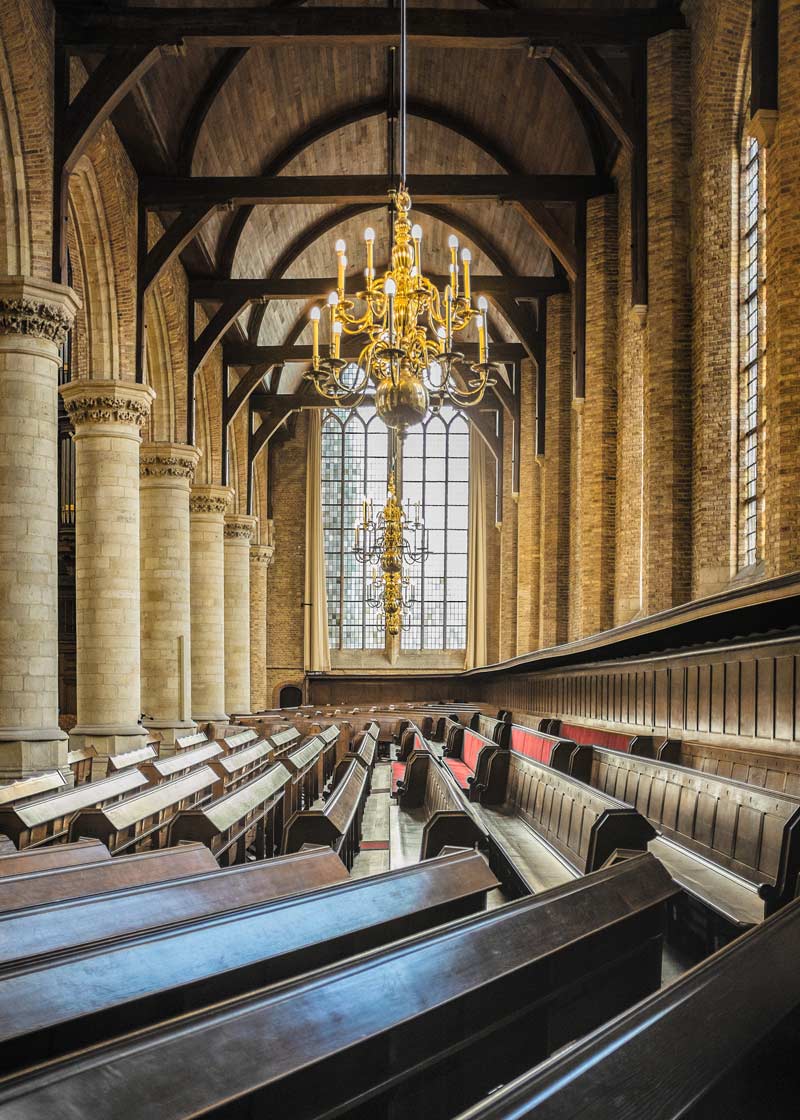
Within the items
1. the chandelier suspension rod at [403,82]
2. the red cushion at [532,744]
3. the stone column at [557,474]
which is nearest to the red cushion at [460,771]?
the red cushion at [532,744]

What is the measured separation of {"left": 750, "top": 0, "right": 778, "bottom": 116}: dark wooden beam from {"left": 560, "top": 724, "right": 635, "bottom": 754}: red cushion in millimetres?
5021

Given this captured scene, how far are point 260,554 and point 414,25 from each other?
18330mm

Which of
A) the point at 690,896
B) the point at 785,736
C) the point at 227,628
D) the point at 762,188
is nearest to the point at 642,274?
the point at 762,188

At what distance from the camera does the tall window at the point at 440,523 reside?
3034 cm

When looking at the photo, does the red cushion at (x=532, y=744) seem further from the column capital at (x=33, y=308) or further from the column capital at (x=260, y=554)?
the column capital at (x=260, y=554)

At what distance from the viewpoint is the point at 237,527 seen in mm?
23125

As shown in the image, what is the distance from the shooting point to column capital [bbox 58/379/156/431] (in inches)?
505

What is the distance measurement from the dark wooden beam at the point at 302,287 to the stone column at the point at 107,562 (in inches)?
188

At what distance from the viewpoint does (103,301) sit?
510 inches

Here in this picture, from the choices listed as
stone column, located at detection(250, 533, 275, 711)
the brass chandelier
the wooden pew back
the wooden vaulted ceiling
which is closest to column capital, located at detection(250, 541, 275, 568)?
stone column, located at detection(250, 533, 275, 711)

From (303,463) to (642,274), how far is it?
1953 cm

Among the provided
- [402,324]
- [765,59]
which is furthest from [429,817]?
[765,59]

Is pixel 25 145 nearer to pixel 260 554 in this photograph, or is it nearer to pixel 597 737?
pixel 597 737

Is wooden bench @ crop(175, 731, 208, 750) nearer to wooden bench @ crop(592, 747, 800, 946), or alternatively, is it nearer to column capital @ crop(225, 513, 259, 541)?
wooden bench @ crop(592, 747, 800, 946)
